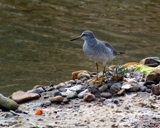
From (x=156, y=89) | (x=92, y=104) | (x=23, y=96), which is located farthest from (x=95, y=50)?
(x=23, y=96)

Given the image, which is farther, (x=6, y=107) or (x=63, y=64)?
(x=63, y=64)

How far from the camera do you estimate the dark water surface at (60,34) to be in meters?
9.45

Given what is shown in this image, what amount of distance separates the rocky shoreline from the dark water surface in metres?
1.96

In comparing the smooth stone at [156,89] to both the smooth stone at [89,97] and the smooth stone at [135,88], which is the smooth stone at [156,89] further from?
the smooth stone at [89,97]

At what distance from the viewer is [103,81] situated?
7.03 m

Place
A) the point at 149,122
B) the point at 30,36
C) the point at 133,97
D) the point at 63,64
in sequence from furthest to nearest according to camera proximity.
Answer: the point at 30,36
the point at 63,64
the point at 133,97
the point at 149,122

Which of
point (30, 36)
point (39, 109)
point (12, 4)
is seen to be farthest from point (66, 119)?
point (12, 4)

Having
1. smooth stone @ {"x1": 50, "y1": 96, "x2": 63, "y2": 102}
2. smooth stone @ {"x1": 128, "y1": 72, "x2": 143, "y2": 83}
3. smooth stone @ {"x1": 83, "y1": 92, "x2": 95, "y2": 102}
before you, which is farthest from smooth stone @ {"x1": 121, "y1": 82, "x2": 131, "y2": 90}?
smooth stone @ {"x1": 50, "y1": 96, "x2": 63, "y2": 102}

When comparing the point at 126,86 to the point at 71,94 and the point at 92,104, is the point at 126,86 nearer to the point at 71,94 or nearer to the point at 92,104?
the point at 92,104

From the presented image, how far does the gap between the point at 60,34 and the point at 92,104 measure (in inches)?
280

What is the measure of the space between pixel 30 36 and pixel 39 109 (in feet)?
23.0

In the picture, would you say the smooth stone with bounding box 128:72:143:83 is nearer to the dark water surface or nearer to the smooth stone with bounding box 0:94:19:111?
the dark water surface

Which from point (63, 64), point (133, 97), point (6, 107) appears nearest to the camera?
point (6, 107)

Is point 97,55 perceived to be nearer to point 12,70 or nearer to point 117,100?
point 117,100
